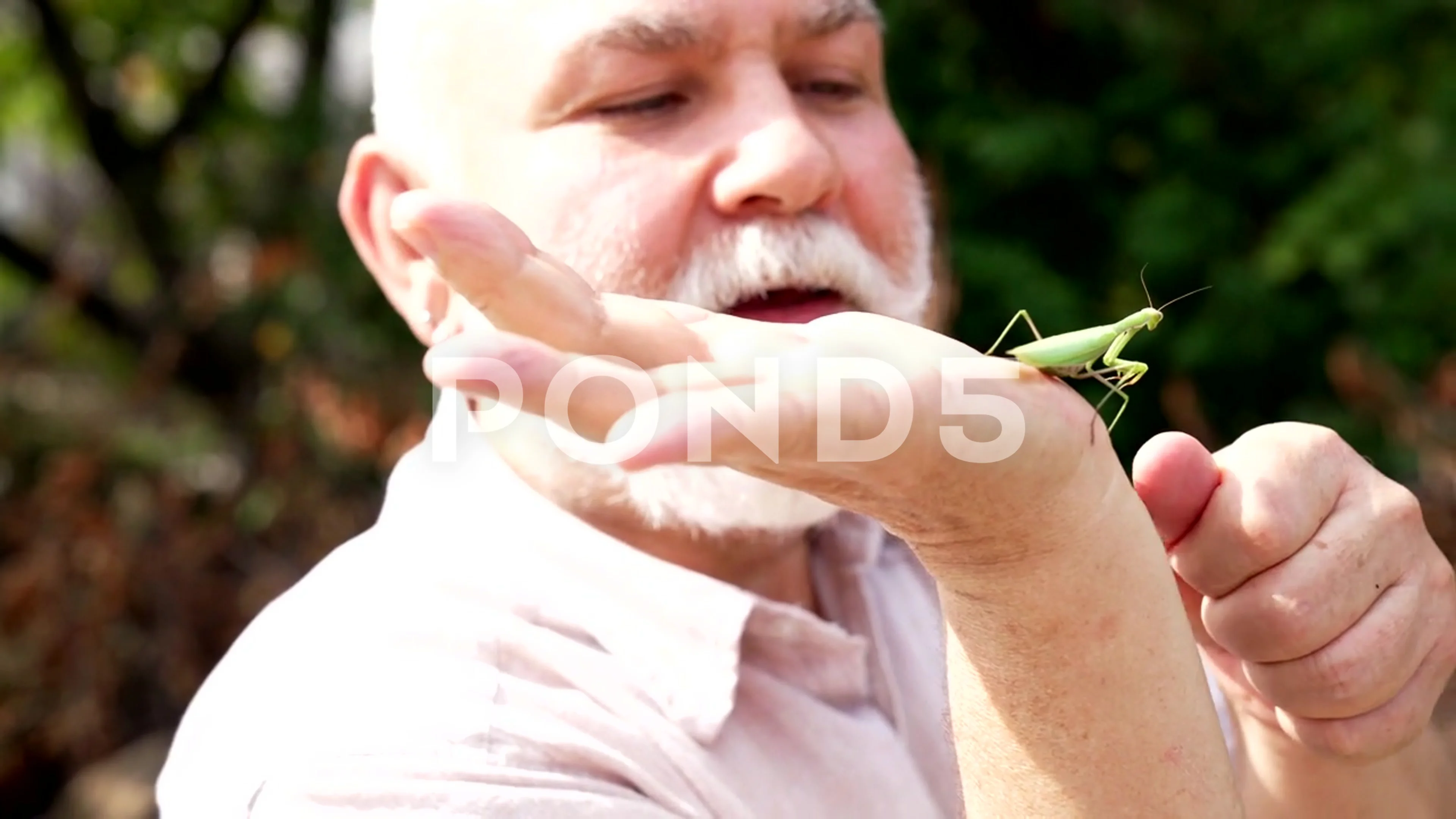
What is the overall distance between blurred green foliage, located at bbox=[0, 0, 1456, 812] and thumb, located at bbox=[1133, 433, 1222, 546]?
7.95 ft

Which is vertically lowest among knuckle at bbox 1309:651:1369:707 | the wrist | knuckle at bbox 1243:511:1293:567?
knuckle at bbox 1309:651:1369:707

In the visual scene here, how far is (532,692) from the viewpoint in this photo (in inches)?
48.3

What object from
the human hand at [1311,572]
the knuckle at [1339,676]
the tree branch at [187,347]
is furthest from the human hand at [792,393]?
the tree branch at [187,347]

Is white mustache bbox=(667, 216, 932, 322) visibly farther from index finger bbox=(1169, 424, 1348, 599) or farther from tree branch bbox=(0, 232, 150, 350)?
tree branch bbox=(0, 232, 150, 350)

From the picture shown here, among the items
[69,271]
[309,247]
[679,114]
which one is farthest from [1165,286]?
[69,271]

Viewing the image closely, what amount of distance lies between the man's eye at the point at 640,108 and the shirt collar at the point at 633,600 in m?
0.43

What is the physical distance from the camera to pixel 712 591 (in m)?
1.41

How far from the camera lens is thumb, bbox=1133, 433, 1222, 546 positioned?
105cm

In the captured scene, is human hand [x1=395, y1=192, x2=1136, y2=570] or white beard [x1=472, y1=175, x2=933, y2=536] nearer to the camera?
human hand [x1=395, y1=192, x2=1136, y2=570]

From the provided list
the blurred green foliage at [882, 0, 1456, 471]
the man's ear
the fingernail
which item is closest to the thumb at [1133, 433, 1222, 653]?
the fingernail

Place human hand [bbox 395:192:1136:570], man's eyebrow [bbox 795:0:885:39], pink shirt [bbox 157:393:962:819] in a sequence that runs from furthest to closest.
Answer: man's eyebrow [bbox 795:0:885:39]
pink shirt [bbox 157:393:962:819]
human hand [bbox 395:192:1136:570]

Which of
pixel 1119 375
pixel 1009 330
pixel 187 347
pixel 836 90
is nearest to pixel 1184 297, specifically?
pixel 1009 330

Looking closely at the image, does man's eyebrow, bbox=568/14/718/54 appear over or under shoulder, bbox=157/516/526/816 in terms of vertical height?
over

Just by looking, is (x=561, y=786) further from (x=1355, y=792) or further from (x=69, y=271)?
(x=69, y=271)
